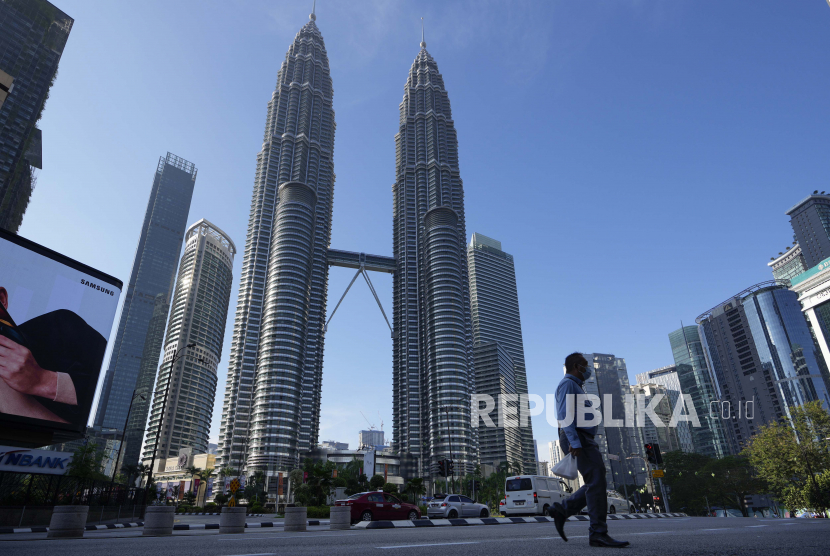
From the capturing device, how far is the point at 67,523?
13.2 metres

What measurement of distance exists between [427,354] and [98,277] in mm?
125572

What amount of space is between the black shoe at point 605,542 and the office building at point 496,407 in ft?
586

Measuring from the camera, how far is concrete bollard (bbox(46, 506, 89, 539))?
13.0m

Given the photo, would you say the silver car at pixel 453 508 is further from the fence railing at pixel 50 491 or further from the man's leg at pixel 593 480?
the man's leg at pixel 593 480

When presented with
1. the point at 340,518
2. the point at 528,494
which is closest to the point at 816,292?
the point at 528,494

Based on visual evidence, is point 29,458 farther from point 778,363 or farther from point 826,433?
point 778,363

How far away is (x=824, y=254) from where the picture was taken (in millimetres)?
156125

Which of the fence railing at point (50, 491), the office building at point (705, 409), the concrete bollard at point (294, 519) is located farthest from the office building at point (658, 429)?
the concrete bollard at point (294, 519)

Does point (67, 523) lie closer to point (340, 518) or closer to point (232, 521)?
point (232, 521)

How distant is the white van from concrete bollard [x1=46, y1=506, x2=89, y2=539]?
16829mm

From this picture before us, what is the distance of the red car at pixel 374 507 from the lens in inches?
842

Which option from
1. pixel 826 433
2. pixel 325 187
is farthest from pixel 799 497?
pixel 325 187

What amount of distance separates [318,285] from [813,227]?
170m

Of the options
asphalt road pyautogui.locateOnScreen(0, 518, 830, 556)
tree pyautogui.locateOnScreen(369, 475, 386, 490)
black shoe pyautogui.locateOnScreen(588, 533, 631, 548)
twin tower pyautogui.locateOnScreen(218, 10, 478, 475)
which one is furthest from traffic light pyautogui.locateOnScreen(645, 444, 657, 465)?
twin tower pyautogui.locateOnScreen(218, 10, 478, 475)
